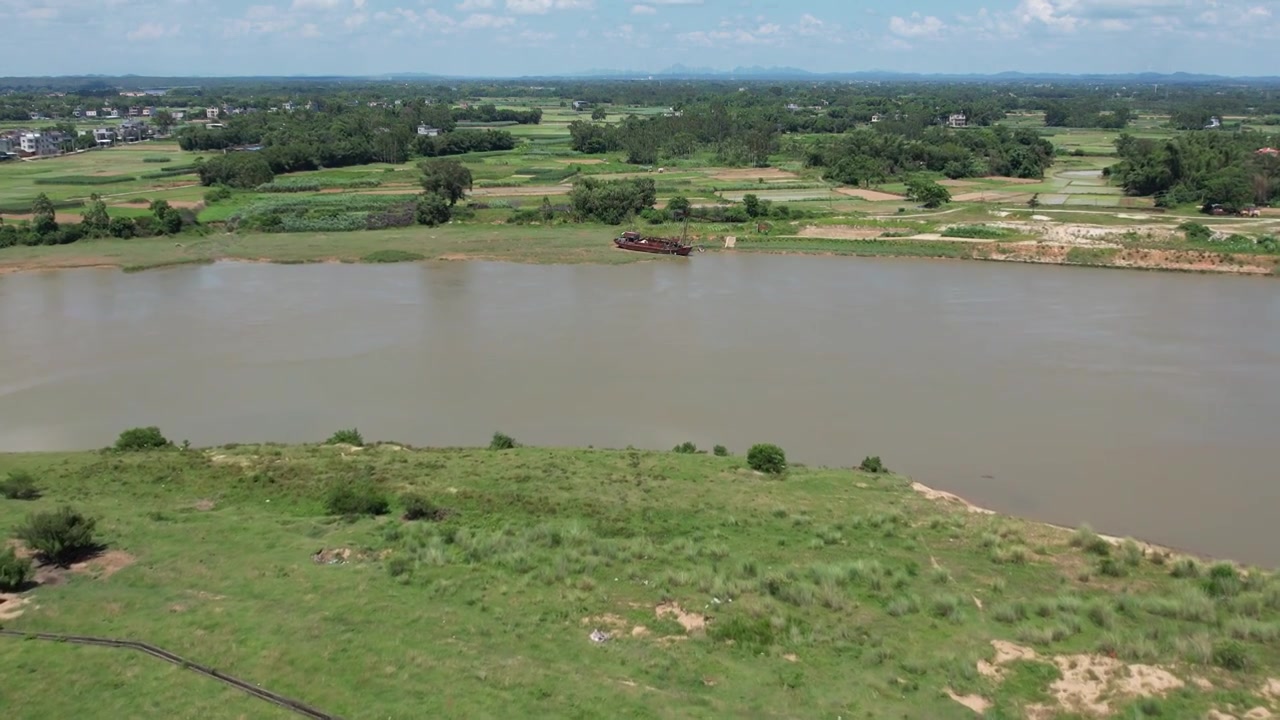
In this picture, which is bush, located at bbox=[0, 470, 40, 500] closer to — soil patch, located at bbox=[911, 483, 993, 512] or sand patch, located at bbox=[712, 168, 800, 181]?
soil patch, located at bbox=[911, 483, 993, 512]

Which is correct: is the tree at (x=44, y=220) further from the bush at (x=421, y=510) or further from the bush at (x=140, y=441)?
the bush at (x=421, y=510)

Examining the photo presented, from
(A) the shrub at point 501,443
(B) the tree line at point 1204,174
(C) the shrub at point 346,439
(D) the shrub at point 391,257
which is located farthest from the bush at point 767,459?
(B) the tree line at point 1204,174

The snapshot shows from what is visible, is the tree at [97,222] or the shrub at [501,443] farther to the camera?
the tree at [97,222]

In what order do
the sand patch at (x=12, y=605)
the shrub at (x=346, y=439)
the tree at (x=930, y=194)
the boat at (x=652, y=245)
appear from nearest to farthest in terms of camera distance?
the sand patch at (x=12, y=605)
the shrub at (x=346, y=439)
the boat at (x=652, y=245)
the tree at (x=930, y=194)

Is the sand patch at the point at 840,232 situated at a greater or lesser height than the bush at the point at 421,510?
greater

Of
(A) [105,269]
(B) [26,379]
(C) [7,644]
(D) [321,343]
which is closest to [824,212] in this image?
(D) [321,343]

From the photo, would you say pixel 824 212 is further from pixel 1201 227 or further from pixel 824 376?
pixel 824 376

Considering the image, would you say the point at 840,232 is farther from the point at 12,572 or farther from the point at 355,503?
A: the point at 12,572
